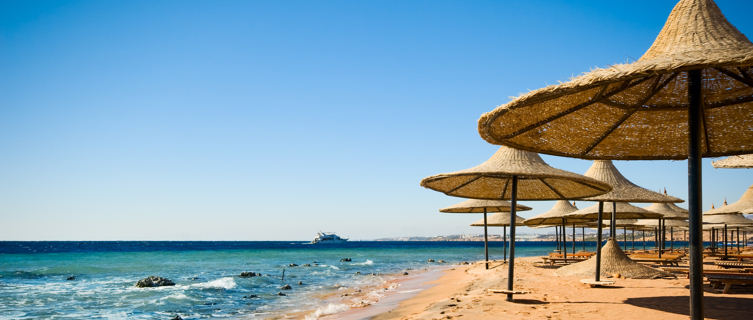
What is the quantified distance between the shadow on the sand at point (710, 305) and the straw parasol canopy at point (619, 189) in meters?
1.83

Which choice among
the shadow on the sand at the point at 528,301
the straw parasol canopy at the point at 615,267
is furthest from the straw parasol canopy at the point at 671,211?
the shadow on the sand at the point at 528,301

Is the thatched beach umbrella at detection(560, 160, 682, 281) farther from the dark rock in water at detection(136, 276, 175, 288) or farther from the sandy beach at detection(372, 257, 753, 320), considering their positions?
the dark rock in water at detection(136, 276, 175, 288)

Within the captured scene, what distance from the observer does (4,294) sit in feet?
57.7

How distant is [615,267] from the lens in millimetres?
10555

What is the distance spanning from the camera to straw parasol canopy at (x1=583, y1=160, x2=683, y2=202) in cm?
879

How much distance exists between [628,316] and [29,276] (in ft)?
100

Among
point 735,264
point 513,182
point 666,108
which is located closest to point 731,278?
point 513,182

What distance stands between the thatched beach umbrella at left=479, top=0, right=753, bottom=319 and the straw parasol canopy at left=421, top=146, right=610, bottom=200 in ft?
5.76

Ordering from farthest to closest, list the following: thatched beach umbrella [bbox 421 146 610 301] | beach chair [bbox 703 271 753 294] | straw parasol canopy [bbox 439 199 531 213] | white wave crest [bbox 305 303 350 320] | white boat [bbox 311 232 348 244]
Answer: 1. white boat [bbox 311 232 348 244]
2. straw parasol canopy [bbox 439 199 531 213]
3. white wave crest [bbox 305 303 350 320]
4. beach chair [bbox 703 271 753 294]
5. thatched beach umbrella [bbox 421 146 610 301]

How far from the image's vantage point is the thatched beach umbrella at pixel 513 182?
731 centimetres

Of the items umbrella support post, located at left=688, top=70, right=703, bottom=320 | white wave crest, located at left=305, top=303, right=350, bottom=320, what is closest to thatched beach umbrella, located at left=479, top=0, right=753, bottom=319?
umbrella support post, located at left=688, top=70, right=703, bottom=320

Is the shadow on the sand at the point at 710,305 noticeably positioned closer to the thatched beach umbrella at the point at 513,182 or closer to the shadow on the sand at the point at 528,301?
the shadow on the sand at the point at 528,301

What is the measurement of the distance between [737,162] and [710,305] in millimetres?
3578

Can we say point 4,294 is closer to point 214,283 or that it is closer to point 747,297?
point 214,283
